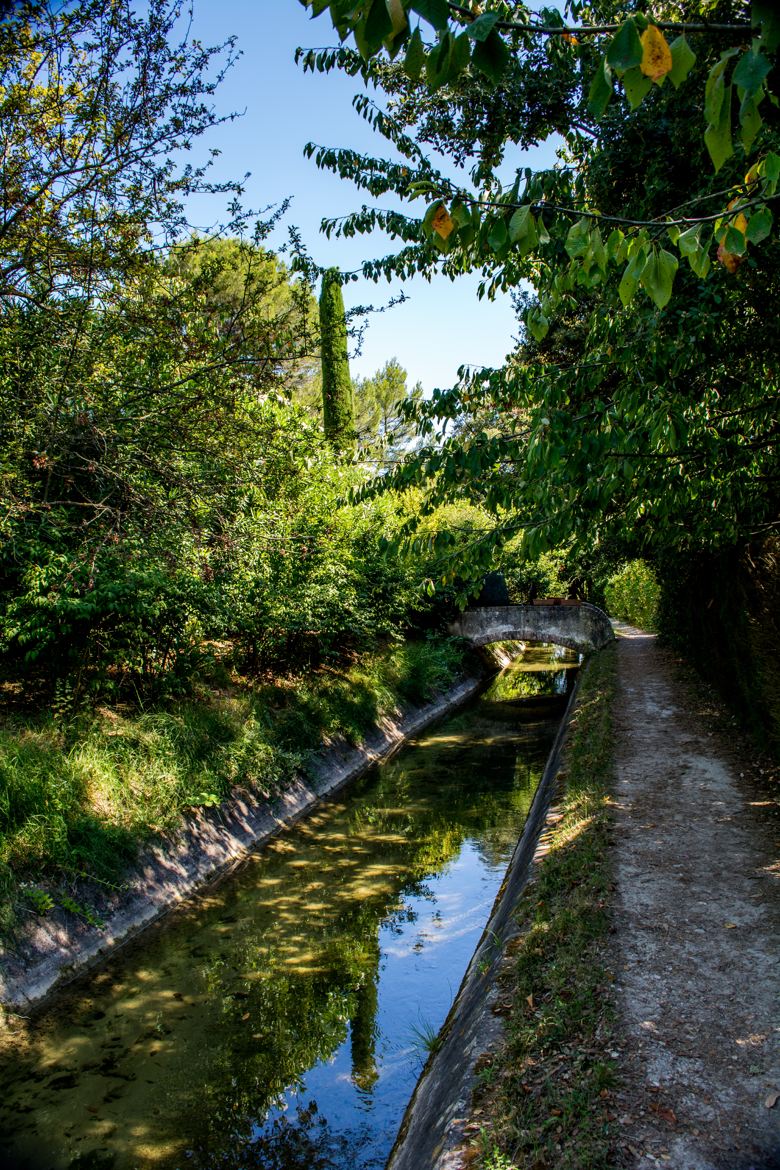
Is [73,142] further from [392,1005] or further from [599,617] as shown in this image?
[599,617]

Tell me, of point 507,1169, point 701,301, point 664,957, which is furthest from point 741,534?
point 507,1169

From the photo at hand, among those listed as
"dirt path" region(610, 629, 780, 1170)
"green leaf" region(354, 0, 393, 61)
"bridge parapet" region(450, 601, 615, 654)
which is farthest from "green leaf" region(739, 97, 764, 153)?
"bridge parapet" region(450, 601, 615, 654)

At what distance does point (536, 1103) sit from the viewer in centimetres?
323

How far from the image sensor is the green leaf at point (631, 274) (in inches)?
81.5

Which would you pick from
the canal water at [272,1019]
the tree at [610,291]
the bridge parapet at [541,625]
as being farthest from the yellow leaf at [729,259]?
the bridge parapet at [541,625]

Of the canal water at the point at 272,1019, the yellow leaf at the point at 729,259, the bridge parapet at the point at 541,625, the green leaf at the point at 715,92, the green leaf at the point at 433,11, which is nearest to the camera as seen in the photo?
the green leaf at the point at 433,11

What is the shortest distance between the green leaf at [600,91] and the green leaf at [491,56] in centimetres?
22

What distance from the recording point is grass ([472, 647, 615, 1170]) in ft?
9.80

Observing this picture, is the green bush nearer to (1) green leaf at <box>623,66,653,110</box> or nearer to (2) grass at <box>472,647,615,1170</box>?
(2) grass at <box>472,647,615,1170</box>

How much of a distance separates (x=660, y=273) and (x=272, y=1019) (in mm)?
6522

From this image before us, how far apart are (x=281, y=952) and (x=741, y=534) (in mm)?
6551

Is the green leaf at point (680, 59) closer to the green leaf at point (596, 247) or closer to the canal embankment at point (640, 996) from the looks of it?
the green leaf at point (596, 247)

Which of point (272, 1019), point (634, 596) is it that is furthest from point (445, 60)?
point (634, 596)

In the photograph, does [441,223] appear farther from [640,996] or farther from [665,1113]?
[640,996]
